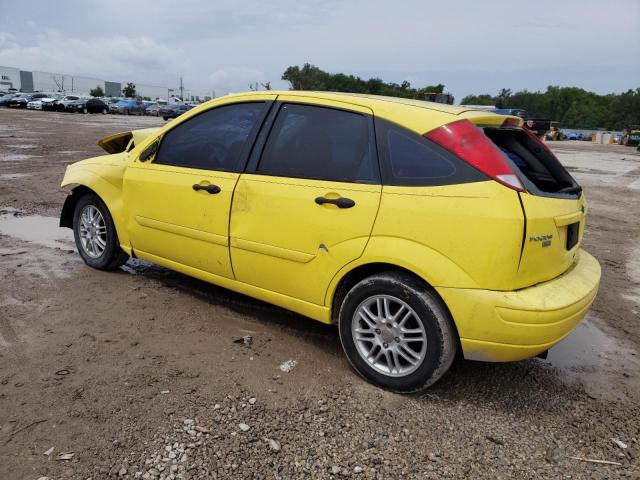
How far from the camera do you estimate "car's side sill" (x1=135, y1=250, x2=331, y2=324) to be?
3.20m

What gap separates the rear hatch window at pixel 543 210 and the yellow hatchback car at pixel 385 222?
0.01m

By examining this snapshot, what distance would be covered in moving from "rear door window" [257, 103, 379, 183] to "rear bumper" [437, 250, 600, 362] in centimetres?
87

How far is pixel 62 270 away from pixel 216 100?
2.29 meters

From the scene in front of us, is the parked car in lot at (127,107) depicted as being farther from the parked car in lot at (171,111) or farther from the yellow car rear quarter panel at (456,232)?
the yellow car rear quarter panel at (456,232)

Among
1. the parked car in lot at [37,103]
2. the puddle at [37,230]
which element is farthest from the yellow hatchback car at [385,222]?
the parked car in lot at [37,103]

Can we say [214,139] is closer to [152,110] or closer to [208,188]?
[208,188]

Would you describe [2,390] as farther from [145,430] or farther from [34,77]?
[34,77]

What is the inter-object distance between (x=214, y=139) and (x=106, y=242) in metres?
1.61

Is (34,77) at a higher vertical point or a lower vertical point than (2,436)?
higher

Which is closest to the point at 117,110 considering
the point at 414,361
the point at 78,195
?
the point at 78,195

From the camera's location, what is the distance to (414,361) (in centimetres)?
287

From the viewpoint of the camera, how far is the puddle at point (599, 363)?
10.6 feet

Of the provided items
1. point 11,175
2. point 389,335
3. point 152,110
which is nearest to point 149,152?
point 389,335

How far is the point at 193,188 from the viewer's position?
3.62 m
